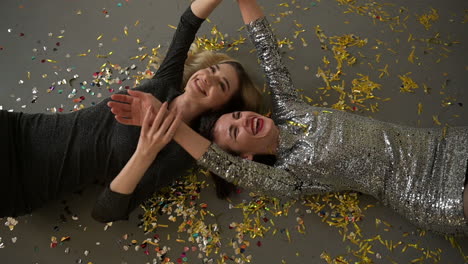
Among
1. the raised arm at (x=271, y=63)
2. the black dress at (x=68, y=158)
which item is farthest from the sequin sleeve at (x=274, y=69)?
the black dress at (x=68, y=158)

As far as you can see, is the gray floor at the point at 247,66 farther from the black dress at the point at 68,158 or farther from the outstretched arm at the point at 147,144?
the outstretched arm at the point at 147,144

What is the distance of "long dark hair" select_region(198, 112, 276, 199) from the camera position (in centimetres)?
166

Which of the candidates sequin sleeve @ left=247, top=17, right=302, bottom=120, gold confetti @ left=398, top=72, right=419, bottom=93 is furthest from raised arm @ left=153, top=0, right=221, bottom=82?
gold confetti @ left=398, top=72, right=419, bottom=93

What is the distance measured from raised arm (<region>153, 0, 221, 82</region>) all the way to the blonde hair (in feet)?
0.34

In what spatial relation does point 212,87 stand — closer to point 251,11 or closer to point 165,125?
point 165,125

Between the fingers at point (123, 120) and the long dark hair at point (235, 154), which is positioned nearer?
the fingers at point (123, 120)

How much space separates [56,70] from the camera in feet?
6.73

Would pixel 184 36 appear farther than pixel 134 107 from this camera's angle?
Yes

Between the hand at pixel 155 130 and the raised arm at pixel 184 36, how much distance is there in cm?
35

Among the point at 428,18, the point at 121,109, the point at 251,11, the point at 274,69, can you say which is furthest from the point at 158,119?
the point at 428,18

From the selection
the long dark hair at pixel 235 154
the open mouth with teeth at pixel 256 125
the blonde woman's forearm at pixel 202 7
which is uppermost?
the blonde woman's forearm at pixel 202 7

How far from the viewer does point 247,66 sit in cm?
202

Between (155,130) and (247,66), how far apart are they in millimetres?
716

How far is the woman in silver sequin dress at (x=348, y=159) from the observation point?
1.49 metres
